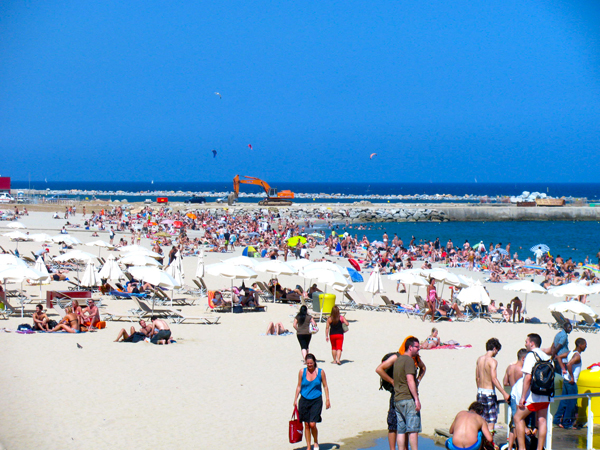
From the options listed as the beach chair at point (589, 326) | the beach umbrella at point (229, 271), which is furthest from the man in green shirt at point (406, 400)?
the beach chair at point (589, 326)

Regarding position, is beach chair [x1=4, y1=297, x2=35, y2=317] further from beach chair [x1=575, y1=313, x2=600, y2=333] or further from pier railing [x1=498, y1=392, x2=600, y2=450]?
beach chair [x1=575, y1=313, x2=600, y2=333]

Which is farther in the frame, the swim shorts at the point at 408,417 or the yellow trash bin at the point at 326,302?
the yellow trash bin at the point at 326,302

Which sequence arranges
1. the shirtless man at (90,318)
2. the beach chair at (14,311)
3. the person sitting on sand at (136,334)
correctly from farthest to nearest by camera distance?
the beach chair at (14,311) → the shirtless man at (90,318) → the person sitting on sand at (136,334)

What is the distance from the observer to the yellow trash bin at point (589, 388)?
6375 millimetres

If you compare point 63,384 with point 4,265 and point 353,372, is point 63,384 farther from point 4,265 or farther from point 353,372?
point 4,265

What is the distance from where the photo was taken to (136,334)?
11.0 meters

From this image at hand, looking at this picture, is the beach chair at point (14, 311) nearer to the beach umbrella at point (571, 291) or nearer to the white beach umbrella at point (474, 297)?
the white beach umbrella at point (474, 297)

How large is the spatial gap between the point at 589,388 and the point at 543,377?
56.6 inches

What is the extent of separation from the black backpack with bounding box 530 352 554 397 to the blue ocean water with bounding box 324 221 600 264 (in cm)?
2992

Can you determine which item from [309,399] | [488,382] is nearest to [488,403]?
[488,382]

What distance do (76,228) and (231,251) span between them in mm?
12231

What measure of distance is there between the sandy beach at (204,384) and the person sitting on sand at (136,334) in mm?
210

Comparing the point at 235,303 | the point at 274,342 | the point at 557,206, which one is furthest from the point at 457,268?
the point at 557,206

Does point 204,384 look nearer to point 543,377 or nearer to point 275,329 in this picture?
point 275,329
